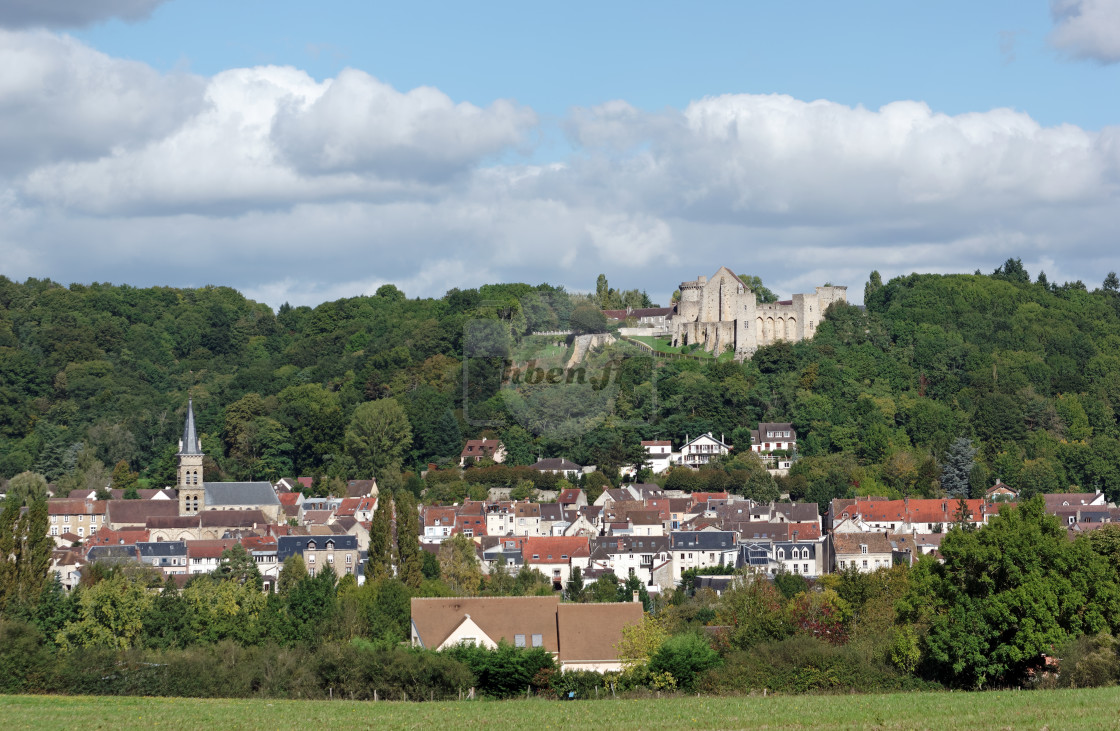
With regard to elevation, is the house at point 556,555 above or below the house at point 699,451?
below

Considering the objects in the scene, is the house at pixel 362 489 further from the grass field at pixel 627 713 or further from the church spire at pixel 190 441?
the grass field at pixel 627 713

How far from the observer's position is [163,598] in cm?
4062

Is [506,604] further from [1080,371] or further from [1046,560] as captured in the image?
[1080,371]

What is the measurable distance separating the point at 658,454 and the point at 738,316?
50.8 feet

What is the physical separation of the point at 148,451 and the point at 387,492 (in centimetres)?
4174

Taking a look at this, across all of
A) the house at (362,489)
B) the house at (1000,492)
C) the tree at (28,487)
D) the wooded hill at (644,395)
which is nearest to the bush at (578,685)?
the wooded hill at (644,395)

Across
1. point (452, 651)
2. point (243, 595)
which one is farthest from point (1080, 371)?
point (452, 651)

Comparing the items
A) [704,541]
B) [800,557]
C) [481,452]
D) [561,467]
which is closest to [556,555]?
[704,541]

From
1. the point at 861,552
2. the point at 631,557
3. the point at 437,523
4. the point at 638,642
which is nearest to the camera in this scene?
the point at 638,642

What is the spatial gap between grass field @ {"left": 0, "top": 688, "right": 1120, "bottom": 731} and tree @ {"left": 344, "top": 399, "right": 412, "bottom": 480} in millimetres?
52311

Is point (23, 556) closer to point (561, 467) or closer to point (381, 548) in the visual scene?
point (381, 548)

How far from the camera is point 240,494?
75062mm

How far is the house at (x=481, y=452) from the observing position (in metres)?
81.0

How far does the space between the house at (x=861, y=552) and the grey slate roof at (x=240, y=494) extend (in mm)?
29483
